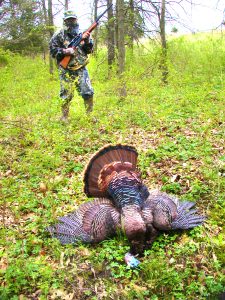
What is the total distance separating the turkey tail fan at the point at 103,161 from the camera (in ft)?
14.8

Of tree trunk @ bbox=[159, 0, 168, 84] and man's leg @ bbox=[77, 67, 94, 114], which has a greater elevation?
tree trunk @ bbox=[159, 0, 168, 84]

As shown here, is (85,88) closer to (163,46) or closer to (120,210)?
(120,210)

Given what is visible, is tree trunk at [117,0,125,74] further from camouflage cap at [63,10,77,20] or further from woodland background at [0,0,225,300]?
camouflage cap at [63,10,77,20]

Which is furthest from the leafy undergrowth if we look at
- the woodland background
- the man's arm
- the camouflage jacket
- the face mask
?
the face mask

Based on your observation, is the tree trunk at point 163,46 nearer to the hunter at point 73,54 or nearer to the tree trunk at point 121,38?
the tree trunk at point 121,38

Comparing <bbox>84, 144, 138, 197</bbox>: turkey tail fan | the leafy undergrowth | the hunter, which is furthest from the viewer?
the hunter

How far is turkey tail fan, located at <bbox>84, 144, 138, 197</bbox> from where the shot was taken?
4520 millimetres

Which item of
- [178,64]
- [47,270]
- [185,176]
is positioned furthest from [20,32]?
[47,270]

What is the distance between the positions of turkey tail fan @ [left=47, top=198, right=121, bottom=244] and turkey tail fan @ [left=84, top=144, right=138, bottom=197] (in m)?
0.24

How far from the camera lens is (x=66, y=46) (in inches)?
306

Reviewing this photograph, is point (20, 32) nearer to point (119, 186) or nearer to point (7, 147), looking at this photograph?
point (7, 147)

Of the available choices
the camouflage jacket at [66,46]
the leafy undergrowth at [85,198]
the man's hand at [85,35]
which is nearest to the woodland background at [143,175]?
the leafy undergrowth at [85,198]

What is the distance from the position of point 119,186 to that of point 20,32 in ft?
62.3

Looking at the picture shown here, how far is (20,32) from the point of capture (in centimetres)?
2086
